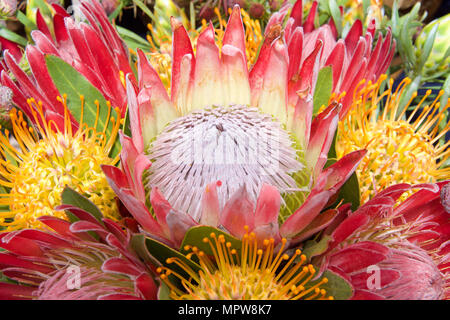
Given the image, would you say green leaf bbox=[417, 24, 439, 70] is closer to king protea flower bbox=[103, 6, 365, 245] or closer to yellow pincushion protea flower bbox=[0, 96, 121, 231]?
king protea flower bbox=[103, 6, 365, 245]

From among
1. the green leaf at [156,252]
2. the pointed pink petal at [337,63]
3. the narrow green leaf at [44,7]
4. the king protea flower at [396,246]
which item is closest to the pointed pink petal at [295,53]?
the pointed pink petal at [337,63]

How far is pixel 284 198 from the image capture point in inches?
31.6

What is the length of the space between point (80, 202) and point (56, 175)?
0.13 m

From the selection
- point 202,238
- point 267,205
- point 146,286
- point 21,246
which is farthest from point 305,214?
point 21,246

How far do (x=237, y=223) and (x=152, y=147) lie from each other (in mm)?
251

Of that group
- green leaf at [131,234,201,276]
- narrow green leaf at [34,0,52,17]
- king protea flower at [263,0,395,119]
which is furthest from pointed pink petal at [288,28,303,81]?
narrow green leaf at [34,0,52,17]

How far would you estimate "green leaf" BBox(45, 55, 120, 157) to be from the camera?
0.92 metres

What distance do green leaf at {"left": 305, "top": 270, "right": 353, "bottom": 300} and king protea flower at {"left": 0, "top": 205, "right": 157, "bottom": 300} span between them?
0.97 ft

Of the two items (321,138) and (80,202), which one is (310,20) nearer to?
(321,138)

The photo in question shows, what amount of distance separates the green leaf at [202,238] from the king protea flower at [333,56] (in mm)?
282

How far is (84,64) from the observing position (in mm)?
958
